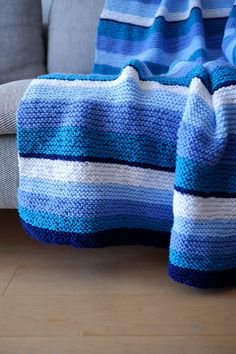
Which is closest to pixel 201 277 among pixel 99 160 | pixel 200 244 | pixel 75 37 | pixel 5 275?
pixel 200 244

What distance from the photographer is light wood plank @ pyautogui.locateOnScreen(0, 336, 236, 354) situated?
1.89 ft

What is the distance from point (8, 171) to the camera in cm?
77

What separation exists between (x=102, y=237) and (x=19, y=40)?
0.83m

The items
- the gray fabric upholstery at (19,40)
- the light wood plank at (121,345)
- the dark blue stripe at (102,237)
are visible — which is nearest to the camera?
the light wood plank at (121,345)

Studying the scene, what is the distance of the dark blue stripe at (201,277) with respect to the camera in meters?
0.66

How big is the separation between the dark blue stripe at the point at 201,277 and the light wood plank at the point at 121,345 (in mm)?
102

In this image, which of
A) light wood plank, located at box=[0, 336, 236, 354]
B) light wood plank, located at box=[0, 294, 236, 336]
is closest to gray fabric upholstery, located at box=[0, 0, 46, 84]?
light wood plank, located at box=[0, 294, 236, 336]

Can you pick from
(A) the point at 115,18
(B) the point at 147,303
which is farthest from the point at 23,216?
(A) the point at 115,18

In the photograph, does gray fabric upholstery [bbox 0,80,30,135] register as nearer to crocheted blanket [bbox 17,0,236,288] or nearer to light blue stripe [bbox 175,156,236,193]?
crocheted blanket [bbox 17,0,236,288]

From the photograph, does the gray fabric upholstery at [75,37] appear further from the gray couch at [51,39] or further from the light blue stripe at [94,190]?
the light blue stripe at [94,190]

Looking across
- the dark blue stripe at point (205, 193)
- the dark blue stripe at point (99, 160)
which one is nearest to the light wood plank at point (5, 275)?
the dark blue stripe at point (99, 160)

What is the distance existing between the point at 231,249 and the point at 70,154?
352mm

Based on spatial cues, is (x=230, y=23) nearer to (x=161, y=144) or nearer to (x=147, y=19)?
(x=147, y=19)

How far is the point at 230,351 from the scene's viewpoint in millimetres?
570
